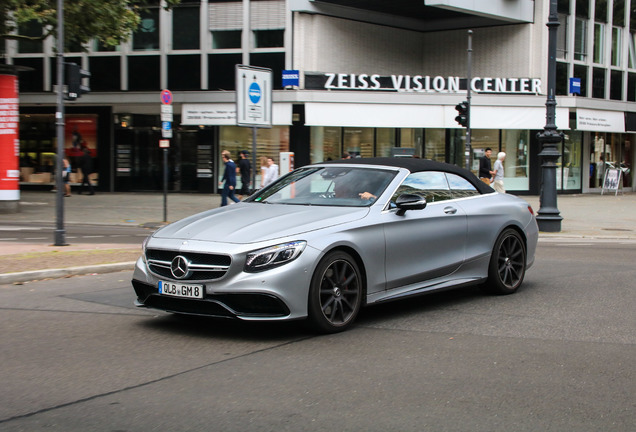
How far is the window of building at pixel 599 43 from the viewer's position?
1436 inches

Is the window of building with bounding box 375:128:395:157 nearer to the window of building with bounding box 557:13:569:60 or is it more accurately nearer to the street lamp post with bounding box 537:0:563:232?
the window of building with bounding box 557:13:569:60

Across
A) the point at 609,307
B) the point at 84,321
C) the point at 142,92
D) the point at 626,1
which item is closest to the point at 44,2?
the point at 142,92

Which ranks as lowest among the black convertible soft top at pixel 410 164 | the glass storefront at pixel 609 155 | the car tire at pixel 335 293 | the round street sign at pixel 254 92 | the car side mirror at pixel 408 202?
the car tire at pixel 335 293

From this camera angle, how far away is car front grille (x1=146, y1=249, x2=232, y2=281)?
5980mm

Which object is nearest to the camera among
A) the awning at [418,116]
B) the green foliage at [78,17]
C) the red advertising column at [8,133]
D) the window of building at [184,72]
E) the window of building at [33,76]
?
the green foliage at [78,17]

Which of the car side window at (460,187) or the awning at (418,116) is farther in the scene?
the awning at (418,116)

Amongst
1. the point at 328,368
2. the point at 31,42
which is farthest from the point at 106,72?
the point at 328,368

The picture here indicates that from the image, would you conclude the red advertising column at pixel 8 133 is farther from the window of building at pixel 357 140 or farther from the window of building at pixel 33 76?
the window of building at pixel 357 140

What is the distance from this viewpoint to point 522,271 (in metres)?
8.71

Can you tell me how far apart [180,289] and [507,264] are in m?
4.00

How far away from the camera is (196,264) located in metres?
6.08

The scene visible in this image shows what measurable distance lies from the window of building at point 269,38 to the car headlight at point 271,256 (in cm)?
2556

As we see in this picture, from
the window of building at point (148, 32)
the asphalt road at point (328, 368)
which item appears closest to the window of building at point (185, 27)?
the window of building at point (148, 32)

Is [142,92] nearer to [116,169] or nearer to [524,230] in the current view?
[116,169]
